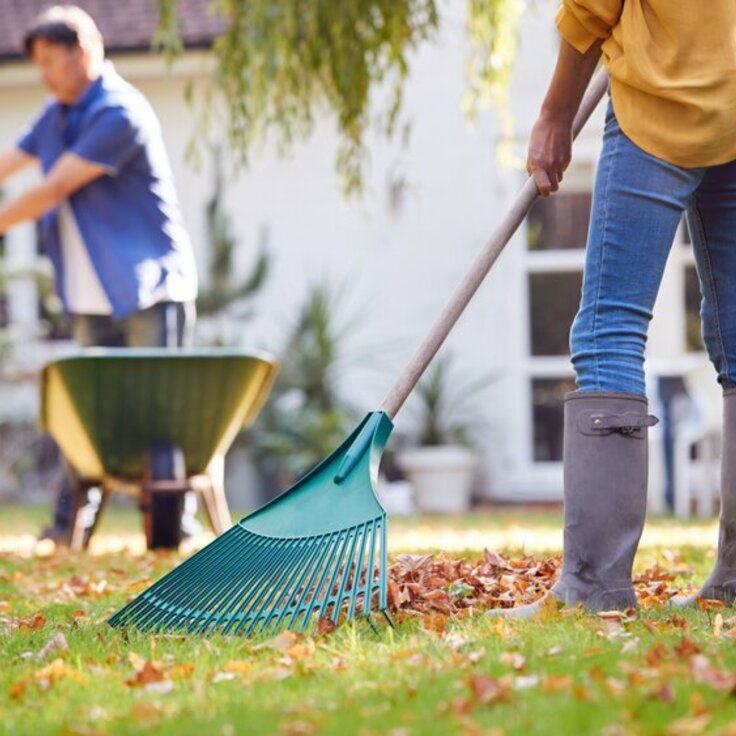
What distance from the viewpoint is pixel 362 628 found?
110 inches

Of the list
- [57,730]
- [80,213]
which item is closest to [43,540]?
Answer: [80,213]

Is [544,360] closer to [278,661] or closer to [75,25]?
[75,25]

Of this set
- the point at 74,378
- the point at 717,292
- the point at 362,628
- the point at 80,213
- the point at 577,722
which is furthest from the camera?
the point at 80,213

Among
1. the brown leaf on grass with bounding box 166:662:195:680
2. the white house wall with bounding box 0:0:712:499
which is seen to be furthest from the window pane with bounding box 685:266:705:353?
the brown leaf on grass with bounding box 166:662:195:680

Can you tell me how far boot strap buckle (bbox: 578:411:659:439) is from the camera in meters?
2.83

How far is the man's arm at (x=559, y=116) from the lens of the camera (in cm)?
295

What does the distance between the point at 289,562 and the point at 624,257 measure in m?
0.82

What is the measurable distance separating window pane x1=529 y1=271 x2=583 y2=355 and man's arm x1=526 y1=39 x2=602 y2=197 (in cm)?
729

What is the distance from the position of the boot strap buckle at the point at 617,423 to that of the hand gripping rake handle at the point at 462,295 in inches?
14.7

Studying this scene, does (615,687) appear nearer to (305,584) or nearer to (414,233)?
(305,584)

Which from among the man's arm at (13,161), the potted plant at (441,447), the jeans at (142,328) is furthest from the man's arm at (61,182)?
the potted plant at (441,447)

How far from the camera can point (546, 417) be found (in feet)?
34.3

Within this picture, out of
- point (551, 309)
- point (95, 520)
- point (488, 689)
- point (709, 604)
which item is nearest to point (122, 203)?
point (95, 520)

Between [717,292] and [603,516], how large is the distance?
53cm
